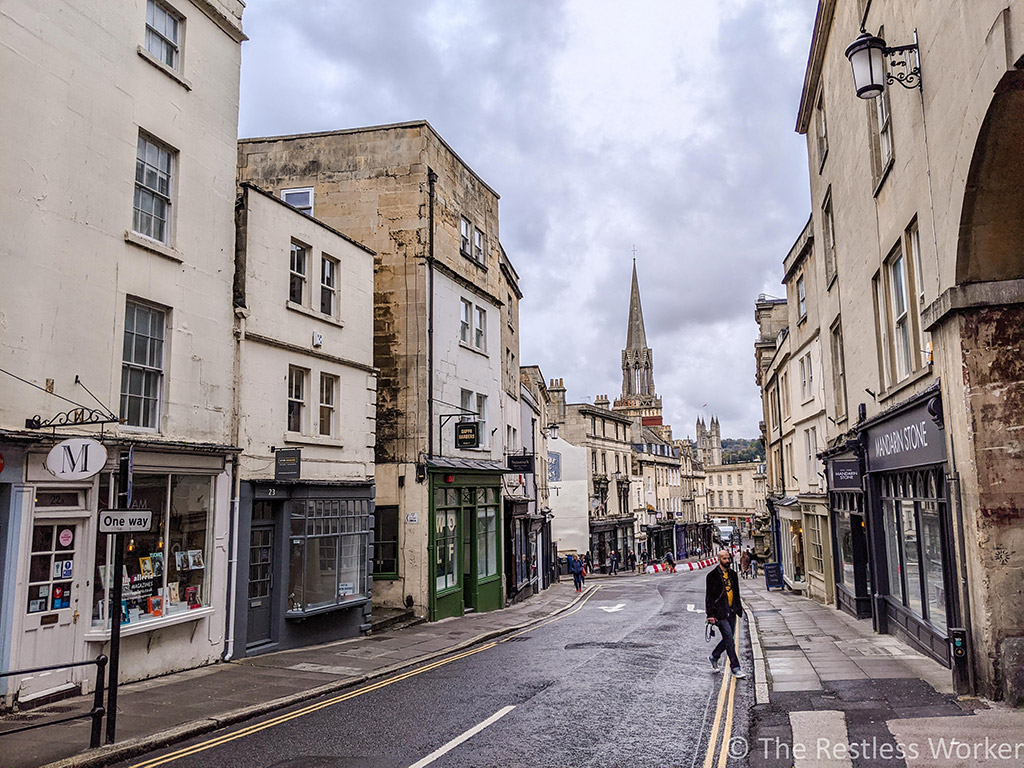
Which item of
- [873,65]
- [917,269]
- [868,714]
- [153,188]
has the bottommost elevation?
[868,714]

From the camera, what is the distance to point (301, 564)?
16.4 metres

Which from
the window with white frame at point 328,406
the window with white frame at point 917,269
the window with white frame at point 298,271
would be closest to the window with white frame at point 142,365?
the window with white frame at point 298,271

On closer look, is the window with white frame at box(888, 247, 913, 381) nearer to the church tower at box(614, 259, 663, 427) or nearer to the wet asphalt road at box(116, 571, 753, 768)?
the wet asphalt road at box(116, 571, 753, 768)

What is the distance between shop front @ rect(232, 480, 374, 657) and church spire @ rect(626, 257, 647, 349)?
3985 inches

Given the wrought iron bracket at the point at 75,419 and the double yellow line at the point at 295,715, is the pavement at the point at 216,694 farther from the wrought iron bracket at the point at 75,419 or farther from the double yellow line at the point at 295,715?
the wrought iron bracket at the point at 75,419

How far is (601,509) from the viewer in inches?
2462

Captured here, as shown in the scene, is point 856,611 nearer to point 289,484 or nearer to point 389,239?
point 289,484

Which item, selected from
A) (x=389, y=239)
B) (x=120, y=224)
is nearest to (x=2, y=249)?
(x=120, y=224)

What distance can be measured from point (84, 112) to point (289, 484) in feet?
24.9

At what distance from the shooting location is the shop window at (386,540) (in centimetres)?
2153

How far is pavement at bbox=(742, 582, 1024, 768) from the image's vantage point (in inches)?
290

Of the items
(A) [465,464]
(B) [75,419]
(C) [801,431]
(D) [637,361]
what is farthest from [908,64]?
(D) [637,361]

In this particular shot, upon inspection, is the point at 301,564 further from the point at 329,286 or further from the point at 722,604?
the point at 722,604

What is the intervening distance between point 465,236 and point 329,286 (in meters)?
8.26
